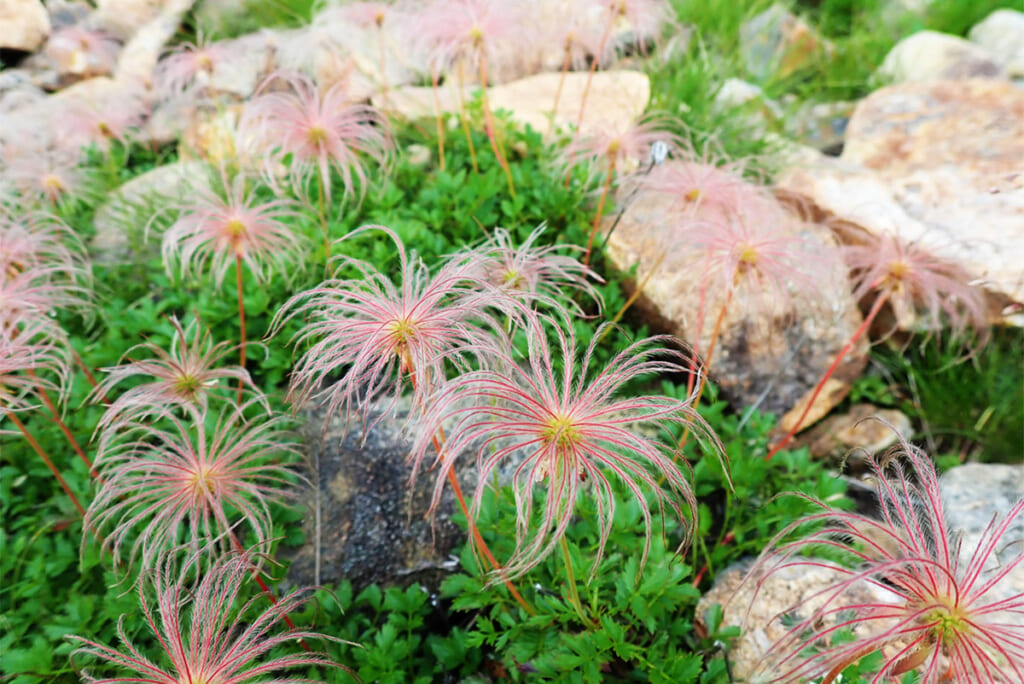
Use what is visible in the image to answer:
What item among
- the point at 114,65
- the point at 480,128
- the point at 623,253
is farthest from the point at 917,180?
the point at 114,65

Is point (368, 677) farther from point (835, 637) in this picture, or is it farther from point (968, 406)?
point (968, 406)

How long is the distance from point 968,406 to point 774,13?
4420 millimetres

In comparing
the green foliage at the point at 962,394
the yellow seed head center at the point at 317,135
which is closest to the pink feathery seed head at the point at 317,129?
the yellow seed head center at the point at 317,135

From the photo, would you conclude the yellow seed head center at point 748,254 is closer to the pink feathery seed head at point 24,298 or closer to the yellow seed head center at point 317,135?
the yellow seed head center at point 317,135

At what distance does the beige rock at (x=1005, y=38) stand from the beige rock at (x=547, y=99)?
3.83 metres

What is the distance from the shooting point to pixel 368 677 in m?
1.67

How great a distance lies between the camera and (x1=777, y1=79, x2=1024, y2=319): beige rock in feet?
9.77

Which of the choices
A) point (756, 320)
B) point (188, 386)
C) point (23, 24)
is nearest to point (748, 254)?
point (756, 320)

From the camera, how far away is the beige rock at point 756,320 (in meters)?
2.83

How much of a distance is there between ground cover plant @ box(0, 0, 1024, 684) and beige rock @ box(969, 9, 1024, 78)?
354cm

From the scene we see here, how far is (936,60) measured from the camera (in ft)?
17.6

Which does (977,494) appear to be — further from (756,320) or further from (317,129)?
(317,129)

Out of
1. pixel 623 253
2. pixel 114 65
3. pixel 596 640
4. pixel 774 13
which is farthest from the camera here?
pixel 774 13

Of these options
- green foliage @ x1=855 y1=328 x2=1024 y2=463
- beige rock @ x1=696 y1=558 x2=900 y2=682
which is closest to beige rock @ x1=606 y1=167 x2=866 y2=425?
green foliage @ x1=855 y1=328 x2=1024 y2=463
